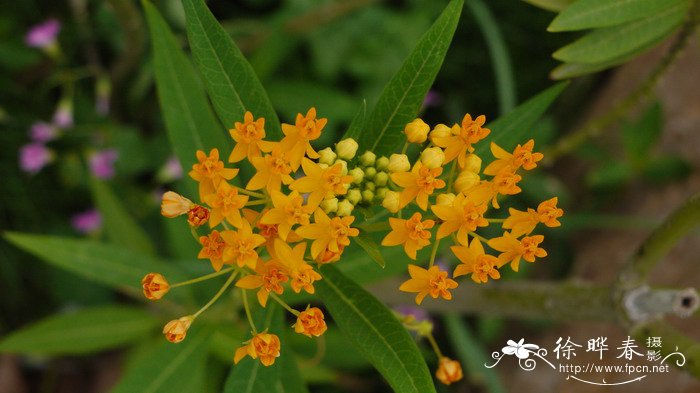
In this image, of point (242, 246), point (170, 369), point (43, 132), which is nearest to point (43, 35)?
point (43, 132)

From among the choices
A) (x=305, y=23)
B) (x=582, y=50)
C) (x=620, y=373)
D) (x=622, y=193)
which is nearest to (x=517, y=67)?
(x=622, y=193)

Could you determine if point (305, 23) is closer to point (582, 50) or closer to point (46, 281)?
point (582, 50)

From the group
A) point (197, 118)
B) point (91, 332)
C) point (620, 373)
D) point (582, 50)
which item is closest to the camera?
point (582, 50)

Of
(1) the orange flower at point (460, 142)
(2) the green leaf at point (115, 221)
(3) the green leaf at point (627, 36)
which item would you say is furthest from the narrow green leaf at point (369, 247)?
(2) the green leaf at point (115, 221)

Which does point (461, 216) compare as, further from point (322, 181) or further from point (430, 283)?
point (322, 181)

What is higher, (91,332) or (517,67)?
(517,67)

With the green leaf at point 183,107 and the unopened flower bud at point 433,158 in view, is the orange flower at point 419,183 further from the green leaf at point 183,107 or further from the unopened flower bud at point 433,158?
the green leaf at point 183,107

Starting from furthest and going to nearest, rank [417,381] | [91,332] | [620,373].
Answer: [620,373], [91,332], [417,381]
